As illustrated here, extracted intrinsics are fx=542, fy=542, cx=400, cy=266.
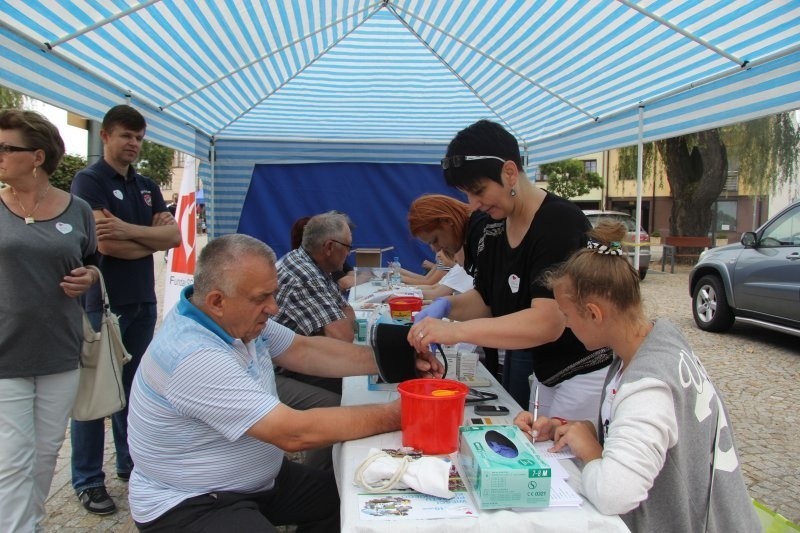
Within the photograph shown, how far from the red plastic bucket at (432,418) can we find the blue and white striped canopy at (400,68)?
258cm

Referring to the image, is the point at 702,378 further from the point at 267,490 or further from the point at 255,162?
the point at 255,162

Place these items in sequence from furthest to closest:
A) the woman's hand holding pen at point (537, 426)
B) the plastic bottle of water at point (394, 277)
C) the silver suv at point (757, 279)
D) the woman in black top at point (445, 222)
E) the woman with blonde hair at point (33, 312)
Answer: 1. the silver suv at point (757, 279)
2. the plastic bottle of water at point (394, 277)
3. the woman in black top at point (445, 222)
4. the woman with blonde hair at point (33, 312)
5. the woman's hand holding pen at point (537, 426)

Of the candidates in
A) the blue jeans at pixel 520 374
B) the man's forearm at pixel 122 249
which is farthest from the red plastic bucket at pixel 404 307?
the man's forearm at pixel 122 249

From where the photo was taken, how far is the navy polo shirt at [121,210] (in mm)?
2924

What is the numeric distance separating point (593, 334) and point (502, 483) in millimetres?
592

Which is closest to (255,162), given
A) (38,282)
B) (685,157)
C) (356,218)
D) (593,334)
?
(356,218)

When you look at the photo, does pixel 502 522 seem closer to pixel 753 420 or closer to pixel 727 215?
pixel 753 420

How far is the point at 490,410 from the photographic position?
6.47ft

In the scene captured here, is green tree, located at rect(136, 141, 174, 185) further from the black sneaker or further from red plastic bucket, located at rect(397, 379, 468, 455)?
red plastic bucket, located at rect(397, 379, 468, 455)

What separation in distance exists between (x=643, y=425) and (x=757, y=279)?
656 cm

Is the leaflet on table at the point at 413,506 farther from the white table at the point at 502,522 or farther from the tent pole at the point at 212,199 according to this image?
the tent pole at the point at 212,199

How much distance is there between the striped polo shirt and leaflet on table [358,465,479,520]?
0.41 m

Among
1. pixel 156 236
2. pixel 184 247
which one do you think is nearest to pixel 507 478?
pixel 156 236

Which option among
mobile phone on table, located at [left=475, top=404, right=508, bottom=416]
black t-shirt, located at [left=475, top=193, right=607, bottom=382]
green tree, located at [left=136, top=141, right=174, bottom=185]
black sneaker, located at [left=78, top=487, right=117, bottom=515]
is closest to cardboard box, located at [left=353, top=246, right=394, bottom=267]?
black sneaker, located at [left=78, top=487, right=117, bottom=515]
